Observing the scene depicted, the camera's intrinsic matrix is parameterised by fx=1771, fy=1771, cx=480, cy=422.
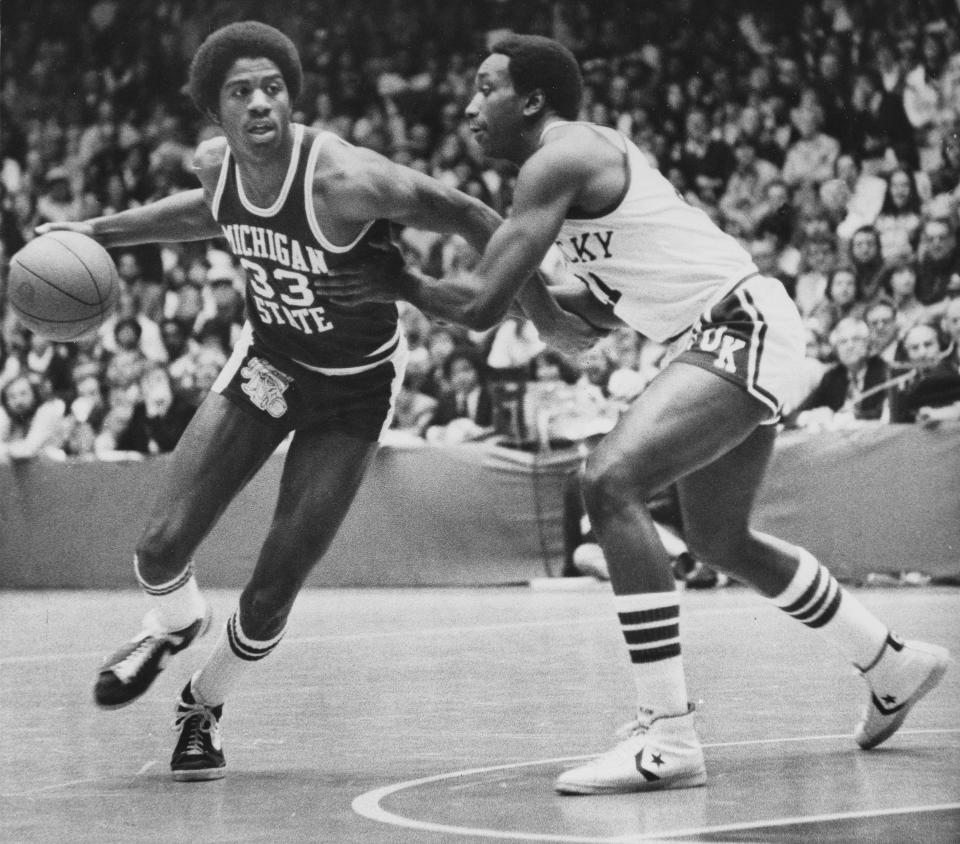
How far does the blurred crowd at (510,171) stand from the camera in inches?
457

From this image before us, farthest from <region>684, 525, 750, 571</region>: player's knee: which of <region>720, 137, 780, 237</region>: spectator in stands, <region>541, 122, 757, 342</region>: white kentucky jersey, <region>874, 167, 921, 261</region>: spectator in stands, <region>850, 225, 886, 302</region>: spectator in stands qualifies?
<region>720, 137, 780, 237</region>: spectator in stands

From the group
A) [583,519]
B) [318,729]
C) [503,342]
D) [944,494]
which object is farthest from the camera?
[503,342]

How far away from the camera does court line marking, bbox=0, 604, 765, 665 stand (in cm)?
836

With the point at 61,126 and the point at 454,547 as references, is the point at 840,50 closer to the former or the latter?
the point at 454,547

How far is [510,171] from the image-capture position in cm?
1544

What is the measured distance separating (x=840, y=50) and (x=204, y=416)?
9.98 meters

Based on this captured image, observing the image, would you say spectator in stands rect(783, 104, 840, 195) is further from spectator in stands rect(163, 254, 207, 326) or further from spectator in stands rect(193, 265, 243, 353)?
spectator in stands rect(163, 254, 207, 326)

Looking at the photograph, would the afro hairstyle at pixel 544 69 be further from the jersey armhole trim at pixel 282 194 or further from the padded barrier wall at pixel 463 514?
the padded barrier wall at pixel 463 514

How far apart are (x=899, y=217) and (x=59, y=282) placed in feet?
25.6

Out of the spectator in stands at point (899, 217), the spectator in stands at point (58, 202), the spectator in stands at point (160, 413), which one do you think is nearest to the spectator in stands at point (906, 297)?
the spectator in stands at point (899, 217)

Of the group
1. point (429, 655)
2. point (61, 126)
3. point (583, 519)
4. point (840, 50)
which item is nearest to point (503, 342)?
point (583, 519)

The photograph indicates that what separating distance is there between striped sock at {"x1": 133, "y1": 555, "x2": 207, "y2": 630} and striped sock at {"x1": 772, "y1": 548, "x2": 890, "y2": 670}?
1.71 m

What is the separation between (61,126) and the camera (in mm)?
18547

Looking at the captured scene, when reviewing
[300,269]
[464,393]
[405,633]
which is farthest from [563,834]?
[464,393]
